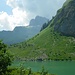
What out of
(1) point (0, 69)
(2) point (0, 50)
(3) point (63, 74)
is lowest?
(3) point (63, 74)

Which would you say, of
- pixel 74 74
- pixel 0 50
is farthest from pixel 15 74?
pixel 74 74

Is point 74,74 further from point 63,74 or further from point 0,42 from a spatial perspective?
point 0,42

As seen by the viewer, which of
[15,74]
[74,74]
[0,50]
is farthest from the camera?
[74,74]

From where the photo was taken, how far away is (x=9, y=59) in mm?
74062

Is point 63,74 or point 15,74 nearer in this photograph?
point 15,74

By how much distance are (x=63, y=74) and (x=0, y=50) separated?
88.0 metres

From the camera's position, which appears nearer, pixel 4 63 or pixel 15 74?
pixel 4 63

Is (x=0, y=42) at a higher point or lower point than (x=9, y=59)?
higher

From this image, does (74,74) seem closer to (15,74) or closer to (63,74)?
(63,74)

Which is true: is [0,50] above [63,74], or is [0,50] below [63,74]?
above

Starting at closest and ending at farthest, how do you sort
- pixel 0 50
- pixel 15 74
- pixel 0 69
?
pixel 0 69 → pixel 0 50 → pixel 15 74

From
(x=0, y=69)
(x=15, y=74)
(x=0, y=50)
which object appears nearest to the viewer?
(x=0, y=69)

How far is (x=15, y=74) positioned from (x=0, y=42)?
14.0 m

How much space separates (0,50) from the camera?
7700cm
